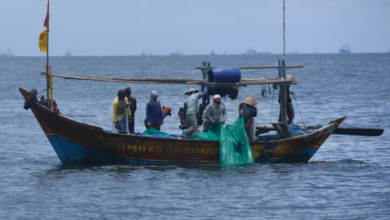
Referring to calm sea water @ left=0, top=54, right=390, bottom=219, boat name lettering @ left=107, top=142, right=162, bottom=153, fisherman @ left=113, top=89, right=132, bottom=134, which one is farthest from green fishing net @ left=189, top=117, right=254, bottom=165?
fisherman @ left=113, top=89, right=132, bottom=134

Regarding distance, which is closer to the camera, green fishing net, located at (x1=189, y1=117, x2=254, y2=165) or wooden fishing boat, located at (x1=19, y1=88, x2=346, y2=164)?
wooden fishing boat, located at (x1=19, y1=88, x2=346, y2=164)

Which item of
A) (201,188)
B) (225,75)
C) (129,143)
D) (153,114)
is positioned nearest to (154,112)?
(153,114)

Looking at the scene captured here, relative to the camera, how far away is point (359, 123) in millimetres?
28609

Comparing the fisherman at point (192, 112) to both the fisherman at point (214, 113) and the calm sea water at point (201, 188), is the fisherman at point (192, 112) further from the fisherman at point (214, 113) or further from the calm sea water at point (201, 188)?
the calm sea water at point (201, 188)

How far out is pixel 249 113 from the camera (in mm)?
16391

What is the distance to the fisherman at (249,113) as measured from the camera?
53.7 feet

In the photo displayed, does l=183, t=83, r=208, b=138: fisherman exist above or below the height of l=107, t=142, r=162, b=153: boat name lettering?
above

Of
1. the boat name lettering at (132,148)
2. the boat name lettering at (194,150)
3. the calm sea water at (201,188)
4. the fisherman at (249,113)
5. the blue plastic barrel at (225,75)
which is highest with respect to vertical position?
the blue plastic barrel at (225,75)

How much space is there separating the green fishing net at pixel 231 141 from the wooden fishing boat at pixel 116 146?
0.18 meters

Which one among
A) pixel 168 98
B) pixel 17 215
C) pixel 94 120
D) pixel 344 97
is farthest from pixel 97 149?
pixel 344 97

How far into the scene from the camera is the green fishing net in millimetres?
15955

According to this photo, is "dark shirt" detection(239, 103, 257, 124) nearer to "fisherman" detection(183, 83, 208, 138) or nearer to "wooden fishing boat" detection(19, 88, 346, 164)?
"wooden fishing boat" detection(19, 88, 346, 164)

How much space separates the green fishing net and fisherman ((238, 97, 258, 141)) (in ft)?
0.69

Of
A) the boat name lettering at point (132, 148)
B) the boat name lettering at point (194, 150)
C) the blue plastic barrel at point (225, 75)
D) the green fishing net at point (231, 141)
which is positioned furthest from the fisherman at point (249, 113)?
the boat name lettering at point (132, 148)
